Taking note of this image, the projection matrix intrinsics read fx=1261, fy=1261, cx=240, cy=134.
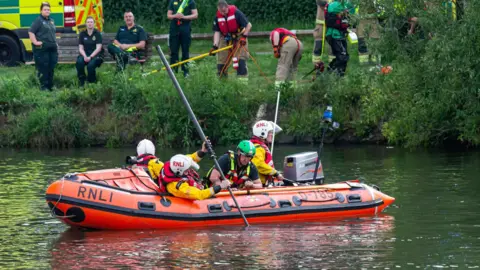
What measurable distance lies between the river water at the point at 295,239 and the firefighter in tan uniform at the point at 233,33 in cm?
460

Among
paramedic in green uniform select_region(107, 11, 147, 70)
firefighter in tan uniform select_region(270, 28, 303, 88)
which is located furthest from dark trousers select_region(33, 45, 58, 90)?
firefighter in tan uniform select_region(270, 28, 303, 88)

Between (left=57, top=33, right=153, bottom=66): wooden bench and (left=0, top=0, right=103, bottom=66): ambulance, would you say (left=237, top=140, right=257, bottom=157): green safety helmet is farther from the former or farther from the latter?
(left=0, top=0, right=103, bottom=66): ambulance

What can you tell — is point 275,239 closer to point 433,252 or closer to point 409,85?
point 433,252

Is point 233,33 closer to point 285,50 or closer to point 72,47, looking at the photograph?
point 285,50

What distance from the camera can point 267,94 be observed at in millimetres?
25109

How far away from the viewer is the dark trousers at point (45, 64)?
2538 cm

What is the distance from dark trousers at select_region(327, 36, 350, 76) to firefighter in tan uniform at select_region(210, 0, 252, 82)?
167cm

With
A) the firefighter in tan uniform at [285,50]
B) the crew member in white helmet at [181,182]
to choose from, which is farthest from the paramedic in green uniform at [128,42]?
the crew member in white helmet at [181,182]

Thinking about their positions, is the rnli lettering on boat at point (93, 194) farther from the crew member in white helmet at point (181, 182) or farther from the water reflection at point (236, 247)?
the crew member in white helmet at point (181, 182)

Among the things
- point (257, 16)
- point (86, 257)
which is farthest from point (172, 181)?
point (257, 16)

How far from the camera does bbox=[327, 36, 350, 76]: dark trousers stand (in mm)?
24438

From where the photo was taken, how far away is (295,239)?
16.0m

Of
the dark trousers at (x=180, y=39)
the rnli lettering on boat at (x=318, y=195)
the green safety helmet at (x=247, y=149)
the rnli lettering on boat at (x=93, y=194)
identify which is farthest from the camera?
the dark trousers at (x=180, y=39)

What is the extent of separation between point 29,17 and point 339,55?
7410 millimetres
